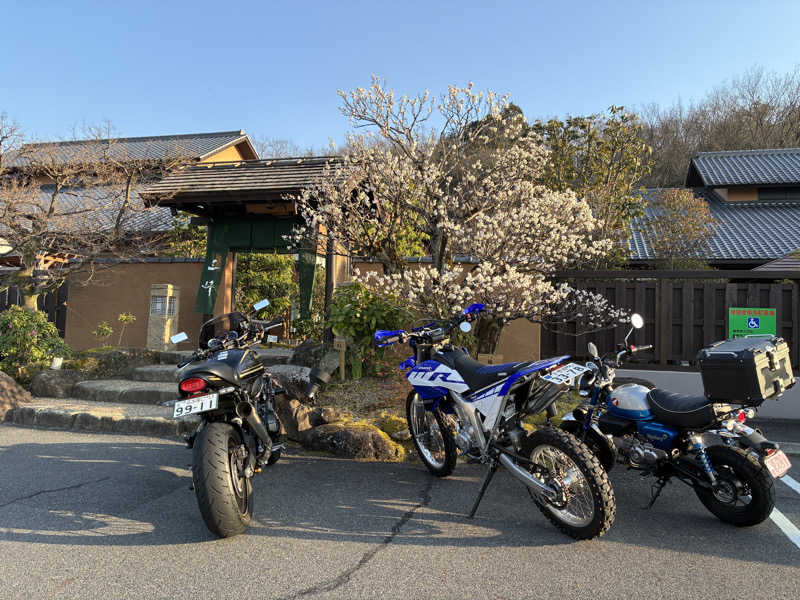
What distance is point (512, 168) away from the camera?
7.98 meters

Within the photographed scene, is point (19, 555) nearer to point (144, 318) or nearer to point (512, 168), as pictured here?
point (512, 168)

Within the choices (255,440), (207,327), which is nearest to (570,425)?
(255,440)

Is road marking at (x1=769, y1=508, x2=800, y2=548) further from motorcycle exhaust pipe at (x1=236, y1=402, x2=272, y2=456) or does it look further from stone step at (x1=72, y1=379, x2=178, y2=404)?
stone step at (x1=72, y1=379, x2=178, y2=404)

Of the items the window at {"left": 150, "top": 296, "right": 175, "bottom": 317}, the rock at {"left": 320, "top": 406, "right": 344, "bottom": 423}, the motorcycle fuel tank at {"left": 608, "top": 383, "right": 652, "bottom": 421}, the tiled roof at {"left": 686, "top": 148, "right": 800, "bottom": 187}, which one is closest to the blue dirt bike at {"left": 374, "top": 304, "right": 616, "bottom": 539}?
the motorcycle fuel tank at {"left": 608, "top": 383, "right": 652, "bottom": 421}

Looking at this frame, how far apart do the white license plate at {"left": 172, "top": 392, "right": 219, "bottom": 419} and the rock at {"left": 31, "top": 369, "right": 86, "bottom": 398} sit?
17.3ft

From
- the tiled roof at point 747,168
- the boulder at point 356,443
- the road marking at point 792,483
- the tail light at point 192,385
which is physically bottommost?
the road marking at point 792,483

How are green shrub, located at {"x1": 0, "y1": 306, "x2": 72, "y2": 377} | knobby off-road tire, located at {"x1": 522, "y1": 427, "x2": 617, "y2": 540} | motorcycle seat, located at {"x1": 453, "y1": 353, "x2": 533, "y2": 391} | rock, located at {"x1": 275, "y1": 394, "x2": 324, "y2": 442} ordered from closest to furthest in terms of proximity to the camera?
1. knobby off-road tire, located at {"x1": 522, "y1": 427, "x2": 617, "y2": 540}
2. motorcycle seat, located at {"x1": 453, "y1": 353, "x2": 533, "y2": 391}
3. rock, located at {"x1": 275, "y1": 394, "x2": 324, "y2": 442}
4. green shrub, located at {"x1": 0, "y1": 306, "x2": 72, "y2": 377}

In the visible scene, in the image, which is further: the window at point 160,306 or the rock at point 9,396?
the window at point 160,306

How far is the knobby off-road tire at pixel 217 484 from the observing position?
3.07 metres

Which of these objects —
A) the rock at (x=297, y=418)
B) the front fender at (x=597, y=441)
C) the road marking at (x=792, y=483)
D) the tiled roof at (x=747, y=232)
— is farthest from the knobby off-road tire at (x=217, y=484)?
the tiled roof at (x=747, y=232)

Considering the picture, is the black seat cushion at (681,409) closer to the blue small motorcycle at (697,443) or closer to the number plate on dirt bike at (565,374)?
the blue small motorcycle at (697,443)

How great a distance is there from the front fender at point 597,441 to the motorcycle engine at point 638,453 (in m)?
0.25

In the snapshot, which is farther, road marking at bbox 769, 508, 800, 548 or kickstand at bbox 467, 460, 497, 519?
kickstand at bbox 467, 460, 497, 519

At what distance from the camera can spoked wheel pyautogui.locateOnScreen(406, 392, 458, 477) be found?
4434 millimetres
